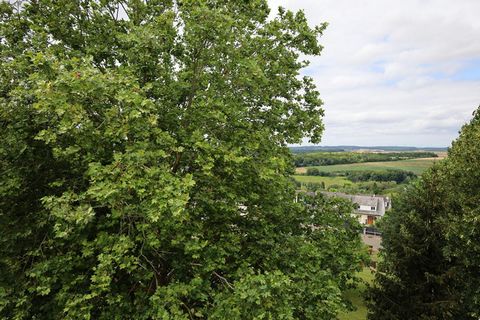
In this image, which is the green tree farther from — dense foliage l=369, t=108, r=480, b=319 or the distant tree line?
the distant tree line

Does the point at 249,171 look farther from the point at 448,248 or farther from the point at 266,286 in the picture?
the point at 448,248

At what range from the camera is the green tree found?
7.21m

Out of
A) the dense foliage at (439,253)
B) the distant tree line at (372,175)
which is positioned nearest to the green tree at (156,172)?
the dense foliage at (439,253)

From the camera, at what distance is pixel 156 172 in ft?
23.4

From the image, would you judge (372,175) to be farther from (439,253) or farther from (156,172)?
(156,172)

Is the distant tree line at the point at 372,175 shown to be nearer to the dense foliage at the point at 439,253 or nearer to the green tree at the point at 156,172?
the dense foliage at the point at 439,253

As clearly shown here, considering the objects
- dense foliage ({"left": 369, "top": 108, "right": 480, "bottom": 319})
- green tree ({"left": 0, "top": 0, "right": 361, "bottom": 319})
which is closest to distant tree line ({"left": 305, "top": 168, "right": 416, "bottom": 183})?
dense foliage ({"left": 369, "top": 108, "right": 480, "bottom": 319})

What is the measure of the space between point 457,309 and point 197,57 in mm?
16066

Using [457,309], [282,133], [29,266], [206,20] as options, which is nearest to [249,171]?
[282,133]

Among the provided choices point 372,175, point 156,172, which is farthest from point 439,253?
point 372,175

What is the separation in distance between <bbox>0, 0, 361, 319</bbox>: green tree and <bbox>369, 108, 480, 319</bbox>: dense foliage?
7.16 meters

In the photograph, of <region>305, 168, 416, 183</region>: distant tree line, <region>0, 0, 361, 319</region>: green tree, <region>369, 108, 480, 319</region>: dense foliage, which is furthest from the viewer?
<region>305, 168, 416, 183</region>: distant tree line

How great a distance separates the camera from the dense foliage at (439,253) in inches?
596

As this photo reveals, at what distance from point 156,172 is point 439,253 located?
16.3m
